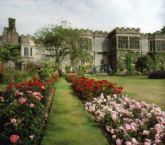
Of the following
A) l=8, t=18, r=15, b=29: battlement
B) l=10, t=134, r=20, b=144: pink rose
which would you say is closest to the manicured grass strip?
l=10, t=134, r=20, b=144: pink rose

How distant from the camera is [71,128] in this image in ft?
33.3

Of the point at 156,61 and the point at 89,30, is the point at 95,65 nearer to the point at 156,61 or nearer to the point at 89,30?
the point at 89,30

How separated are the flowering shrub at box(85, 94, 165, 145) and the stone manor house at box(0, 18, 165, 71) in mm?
50795

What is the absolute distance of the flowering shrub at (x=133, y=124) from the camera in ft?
28.0

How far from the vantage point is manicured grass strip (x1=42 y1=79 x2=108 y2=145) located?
8.95m

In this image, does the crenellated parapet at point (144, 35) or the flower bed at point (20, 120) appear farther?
the crenellated parapet at point (144, 35)

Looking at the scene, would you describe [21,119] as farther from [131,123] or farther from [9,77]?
[9,77]

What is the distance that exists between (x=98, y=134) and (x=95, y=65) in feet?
189

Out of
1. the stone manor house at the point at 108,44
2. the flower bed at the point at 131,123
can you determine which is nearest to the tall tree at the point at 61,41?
the stone manor house at the point at 108,44

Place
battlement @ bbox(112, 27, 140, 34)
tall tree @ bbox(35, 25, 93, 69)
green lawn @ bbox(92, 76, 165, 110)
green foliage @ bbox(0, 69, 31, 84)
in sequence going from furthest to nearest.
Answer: battlement @ bbox(112, 27, 140, 34), tall tree @ bbox(35, 25, 93, 69), green foliage @ bbox(0, 69, 31, 84), green lawn @ bbox(92, 76, 165, 110)

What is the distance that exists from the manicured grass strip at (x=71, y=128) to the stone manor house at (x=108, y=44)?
50012 millimetres

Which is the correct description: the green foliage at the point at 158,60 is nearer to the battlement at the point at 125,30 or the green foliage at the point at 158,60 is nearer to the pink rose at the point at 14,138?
the battlement at the point at 125,30

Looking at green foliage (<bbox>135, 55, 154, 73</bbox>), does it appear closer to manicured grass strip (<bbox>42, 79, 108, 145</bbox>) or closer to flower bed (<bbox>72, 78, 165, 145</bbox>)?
flower bed (<bbox>72, 78, 165, 145</bbox>)

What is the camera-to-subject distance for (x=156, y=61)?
204ft
